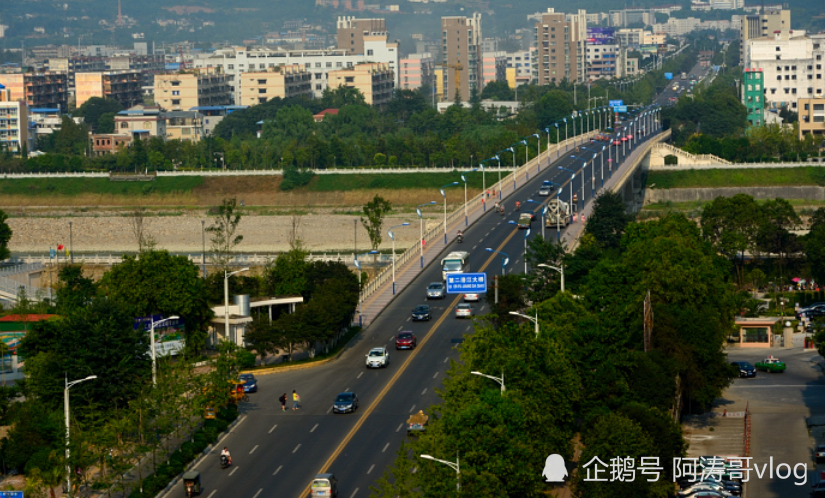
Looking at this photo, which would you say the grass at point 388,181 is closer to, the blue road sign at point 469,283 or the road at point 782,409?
the blue road sign at point 469,283

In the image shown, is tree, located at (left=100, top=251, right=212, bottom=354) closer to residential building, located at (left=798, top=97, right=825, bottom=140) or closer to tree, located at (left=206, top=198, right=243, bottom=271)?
tree, located at (left=206, top=198, right=243, bottom=271)

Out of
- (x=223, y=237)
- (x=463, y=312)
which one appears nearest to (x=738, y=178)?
(x=223, y=237)

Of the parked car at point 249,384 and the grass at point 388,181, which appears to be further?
the grass at point 388,181

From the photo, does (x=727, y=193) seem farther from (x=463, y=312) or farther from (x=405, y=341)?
(x=405, y=341)

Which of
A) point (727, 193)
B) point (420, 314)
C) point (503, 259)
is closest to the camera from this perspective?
point (420, 314)

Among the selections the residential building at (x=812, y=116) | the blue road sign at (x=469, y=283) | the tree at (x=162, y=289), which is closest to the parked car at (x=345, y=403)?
the tree at (x=162, y=289)

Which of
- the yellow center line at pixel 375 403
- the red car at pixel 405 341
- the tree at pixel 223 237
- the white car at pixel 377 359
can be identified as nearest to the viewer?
the yellow center line at pixel 375 403
